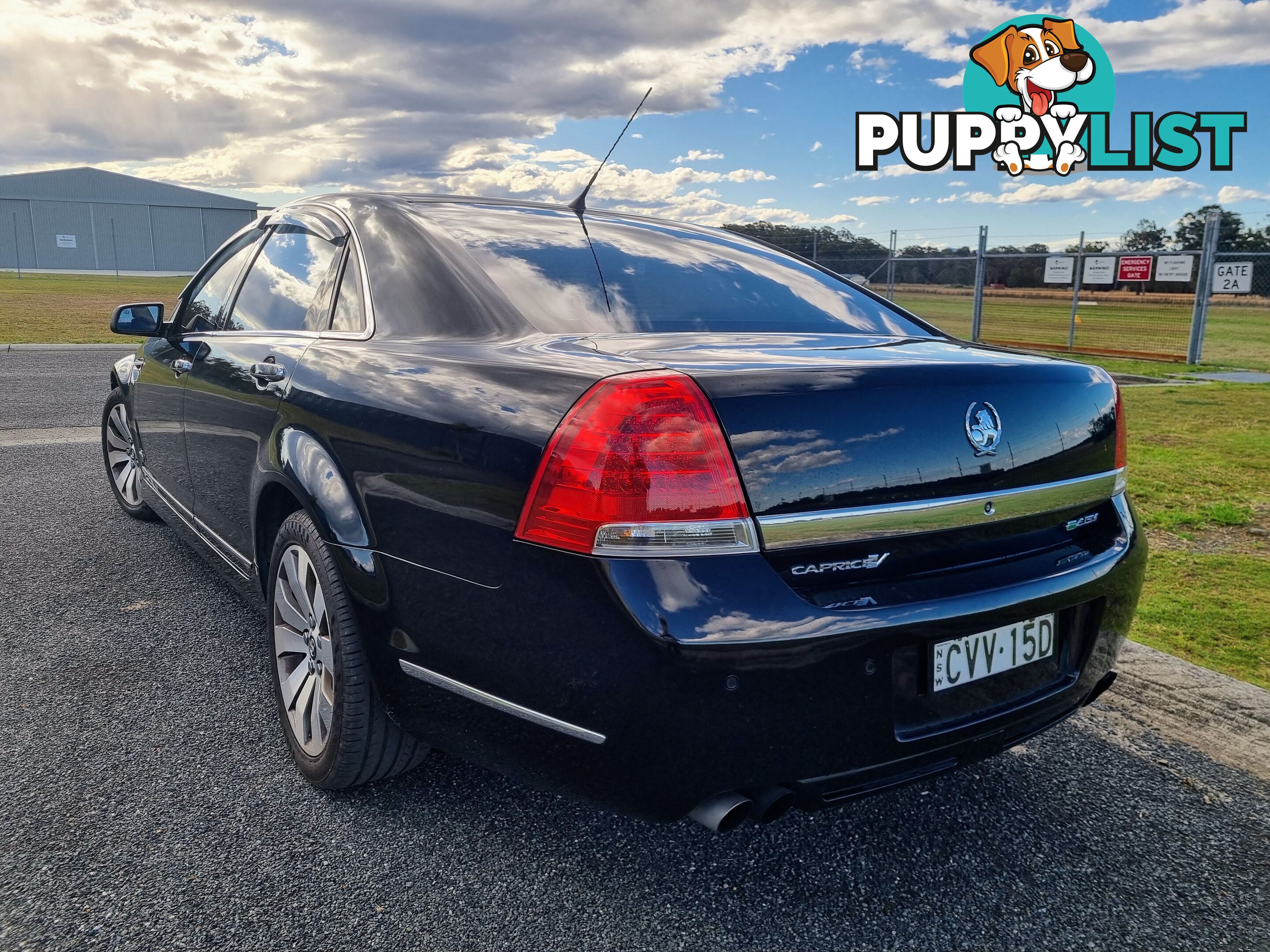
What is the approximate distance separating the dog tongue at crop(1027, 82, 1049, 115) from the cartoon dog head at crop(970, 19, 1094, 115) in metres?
0.13

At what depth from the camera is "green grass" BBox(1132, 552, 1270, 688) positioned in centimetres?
335

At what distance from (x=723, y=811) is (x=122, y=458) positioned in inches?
165

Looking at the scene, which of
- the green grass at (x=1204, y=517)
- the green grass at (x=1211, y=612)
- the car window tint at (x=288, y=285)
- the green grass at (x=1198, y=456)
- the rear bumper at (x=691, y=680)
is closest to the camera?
the rear bumper at (x=691, y=680)

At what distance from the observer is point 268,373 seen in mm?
2756

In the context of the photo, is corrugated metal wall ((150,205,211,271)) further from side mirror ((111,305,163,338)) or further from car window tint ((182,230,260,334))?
car window tint ((182,230,260,334))

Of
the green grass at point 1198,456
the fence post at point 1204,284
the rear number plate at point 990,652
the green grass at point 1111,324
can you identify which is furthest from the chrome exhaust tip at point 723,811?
the fence post at point 1204,284

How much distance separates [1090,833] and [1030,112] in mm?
17579

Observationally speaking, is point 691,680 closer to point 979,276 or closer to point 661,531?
point 661,531

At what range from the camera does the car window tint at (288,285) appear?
2.86 m

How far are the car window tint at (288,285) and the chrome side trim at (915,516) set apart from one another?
1.66 metres

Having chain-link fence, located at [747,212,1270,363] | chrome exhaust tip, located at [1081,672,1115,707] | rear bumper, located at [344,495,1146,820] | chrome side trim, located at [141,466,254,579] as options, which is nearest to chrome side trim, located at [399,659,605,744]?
rear bumper, located at [344,495,1146,820]

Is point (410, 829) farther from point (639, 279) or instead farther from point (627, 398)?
point (639, 279)

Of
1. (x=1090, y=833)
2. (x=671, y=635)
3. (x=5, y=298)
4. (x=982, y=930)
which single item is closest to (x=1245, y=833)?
(x=1090, y=833)

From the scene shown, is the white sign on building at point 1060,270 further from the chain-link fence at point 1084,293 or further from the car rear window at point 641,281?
the car rear window at point 641,281
